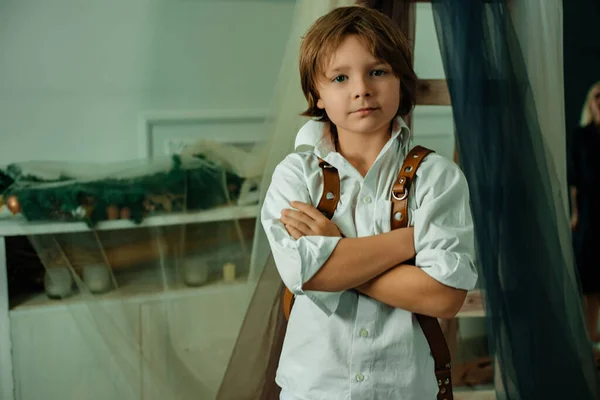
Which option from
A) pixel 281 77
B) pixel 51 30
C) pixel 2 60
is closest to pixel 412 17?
pixel 281 77

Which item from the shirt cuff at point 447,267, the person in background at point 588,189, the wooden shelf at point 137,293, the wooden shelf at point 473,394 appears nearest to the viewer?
the shirt cuff at point 447,267

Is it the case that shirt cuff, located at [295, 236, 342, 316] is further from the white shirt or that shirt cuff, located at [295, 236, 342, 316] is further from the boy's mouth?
the boy's mouth

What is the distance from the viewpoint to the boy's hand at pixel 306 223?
908mm

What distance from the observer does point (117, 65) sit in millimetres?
1524

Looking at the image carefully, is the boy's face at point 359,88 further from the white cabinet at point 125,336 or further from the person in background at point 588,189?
the person in background at point 588,189

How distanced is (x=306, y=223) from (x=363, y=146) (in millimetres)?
176

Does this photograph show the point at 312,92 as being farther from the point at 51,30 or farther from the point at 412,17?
the point at 51,30

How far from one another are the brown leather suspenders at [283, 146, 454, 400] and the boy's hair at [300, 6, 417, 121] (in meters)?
0.13

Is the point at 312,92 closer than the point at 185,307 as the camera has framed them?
Yes

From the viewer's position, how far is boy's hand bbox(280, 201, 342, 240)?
2.98 feet

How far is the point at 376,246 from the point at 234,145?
766 mm

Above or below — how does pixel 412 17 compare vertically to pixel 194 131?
above

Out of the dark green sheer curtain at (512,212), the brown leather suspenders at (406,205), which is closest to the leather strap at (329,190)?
the brown leather suspenders at (406,205)

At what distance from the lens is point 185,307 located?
4.96ft
